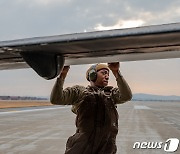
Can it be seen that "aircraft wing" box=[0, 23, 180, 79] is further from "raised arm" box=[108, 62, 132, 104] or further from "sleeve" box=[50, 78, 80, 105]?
"sleeve" box=[50, 78, 80, 105]

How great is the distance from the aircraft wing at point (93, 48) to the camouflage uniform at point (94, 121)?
360 millimetres

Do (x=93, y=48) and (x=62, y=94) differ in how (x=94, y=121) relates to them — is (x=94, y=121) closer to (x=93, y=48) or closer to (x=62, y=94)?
(x=62, y=94)

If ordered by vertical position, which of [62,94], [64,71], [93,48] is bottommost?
[62,94]

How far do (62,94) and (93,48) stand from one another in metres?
0.86

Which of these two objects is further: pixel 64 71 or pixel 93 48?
pixel 64 71

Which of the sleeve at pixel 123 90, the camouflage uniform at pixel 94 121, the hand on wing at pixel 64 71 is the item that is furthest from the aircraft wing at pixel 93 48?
the camouflage uniform at pixel 94 121

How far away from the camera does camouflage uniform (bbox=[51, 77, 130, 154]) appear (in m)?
3.84

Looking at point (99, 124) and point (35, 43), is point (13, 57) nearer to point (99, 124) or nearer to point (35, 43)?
point (35, 43)

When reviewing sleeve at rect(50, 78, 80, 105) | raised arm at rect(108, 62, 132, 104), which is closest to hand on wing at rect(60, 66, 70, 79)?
sleeve at rect(50, 78, 80, 105)

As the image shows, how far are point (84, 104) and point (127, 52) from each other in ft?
2.95

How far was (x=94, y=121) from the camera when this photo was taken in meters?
3.85

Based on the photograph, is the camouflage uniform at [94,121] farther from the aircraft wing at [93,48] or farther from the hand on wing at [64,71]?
the aircraft wing at [93,48]

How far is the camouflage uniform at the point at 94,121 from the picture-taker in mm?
3838

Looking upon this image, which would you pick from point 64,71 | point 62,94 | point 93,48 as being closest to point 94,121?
point 62,94
